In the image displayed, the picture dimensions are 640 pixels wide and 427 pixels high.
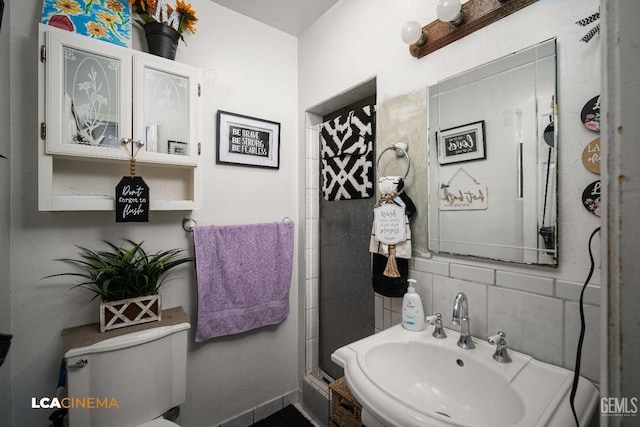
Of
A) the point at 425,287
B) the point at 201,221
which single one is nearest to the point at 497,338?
→ the point at 425,287

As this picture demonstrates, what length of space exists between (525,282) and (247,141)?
145 centimetres

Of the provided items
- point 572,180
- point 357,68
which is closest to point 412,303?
point 572,180

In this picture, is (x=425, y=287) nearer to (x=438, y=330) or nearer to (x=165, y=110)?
(x=438, y=330)

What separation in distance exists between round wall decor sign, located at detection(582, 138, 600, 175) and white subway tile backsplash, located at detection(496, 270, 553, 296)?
320 mm

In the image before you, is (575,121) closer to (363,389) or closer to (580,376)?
(580,376)

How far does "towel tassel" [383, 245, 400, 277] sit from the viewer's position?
105cm

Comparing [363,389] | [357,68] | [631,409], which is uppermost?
[357,68]

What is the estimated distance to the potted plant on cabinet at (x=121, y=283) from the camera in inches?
42.9

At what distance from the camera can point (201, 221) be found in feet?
4.77

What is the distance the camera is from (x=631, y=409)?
273mm

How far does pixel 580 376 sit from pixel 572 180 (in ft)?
1.72

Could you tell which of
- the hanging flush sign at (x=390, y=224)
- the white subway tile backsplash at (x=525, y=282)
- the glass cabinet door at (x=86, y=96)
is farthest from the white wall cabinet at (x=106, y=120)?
the white subway tile backsplash at (x=525, y=282)
